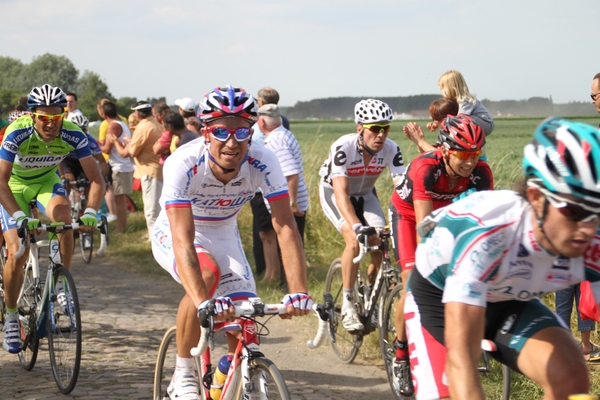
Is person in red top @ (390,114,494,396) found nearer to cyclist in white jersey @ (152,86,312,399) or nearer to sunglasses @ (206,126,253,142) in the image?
cyclist in white jersey @ (152,86,312,399)

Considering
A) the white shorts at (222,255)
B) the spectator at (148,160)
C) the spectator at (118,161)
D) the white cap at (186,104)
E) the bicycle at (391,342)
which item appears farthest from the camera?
the spectator at (118,161)

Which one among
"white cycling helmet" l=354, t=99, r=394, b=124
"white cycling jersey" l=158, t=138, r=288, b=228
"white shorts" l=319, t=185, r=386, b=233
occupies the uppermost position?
"white cycling helmet" l=354, t=99, r=394, b=124

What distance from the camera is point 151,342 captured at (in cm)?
750

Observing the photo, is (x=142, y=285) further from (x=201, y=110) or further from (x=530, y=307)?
(x=530, y=307)

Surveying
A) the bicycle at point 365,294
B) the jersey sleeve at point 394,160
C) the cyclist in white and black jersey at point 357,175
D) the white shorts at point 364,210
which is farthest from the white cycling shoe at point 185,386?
the jersey sleeve at point 394,160

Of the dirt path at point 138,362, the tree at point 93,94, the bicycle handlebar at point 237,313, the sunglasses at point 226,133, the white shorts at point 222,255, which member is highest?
the tree at point 93,94

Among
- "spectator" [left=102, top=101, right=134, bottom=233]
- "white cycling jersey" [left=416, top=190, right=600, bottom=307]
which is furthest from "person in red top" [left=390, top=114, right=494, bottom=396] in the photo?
"spectator" [left=102, top=101, right=134, bottom=233]

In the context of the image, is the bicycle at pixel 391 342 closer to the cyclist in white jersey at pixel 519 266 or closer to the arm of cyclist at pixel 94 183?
the cyclist in white jersey at pixel 519 266

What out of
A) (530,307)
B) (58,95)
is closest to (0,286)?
(58,95)

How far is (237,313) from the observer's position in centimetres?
362

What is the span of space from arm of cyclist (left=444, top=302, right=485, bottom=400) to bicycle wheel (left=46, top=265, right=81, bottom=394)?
12.3 feet

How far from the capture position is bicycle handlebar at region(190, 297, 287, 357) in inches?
137

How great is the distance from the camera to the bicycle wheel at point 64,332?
582 cm

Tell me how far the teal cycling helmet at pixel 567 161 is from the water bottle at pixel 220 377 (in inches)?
84.1
